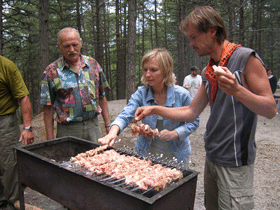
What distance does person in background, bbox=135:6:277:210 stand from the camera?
1585 millimetres

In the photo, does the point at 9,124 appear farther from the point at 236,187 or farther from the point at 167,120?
the point at 236,187

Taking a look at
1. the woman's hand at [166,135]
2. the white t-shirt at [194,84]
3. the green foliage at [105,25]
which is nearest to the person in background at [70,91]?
the woman's hand at [166,135]

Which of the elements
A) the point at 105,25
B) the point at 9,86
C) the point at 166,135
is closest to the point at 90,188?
the point at 166,135

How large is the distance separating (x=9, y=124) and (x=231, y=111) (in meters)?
3.25

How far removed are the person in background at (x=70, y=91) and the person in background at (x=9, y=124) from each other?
427 millimetres

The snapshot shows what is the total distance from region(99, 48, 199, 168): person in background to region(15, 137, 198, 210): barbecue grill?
0.35 metres

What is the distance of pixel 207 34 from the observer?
1798 mm

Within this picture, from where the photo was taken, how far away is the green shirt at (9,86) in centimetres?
325

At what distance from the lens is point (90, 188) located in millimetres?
1823

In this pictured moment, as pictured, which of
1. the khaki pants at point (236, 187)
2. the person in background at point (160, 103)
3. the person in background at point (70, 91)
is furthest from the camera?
the person in background at point (70, 91)

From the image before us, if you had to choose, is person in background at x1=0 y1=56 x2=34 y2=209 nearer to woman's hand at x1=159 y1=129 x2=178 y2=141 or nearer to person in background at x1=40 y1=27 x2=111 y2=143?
person in background at x1=40 y1=27 x2=111 y2=143

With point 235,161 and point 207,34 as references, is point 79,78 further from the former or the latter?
point 235,161

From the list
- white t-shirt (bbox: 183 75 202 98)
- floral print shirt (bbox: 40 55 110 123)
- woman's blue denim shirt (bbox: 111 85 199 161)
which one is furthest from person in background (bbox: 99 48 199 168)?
white t-shirt (bbox: 183 75 202 98)

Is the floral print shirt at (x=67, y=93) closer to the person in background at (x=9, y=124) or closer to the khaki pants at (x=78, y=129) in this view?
the khaki pants at (x=78, y=129)
